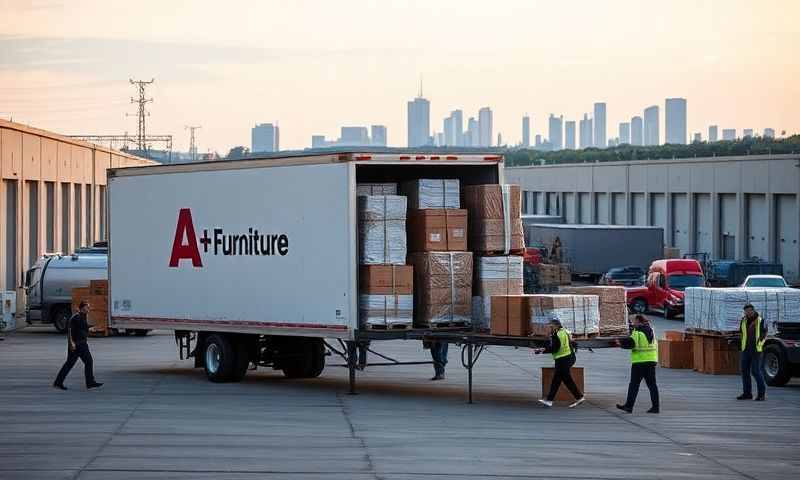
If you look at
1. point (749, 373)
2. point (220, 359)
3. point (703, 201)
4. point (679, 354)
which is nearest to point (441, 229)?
point (220, 359)

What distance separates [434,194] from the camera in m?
25.6

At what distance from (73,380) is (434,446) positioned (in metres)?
12.0

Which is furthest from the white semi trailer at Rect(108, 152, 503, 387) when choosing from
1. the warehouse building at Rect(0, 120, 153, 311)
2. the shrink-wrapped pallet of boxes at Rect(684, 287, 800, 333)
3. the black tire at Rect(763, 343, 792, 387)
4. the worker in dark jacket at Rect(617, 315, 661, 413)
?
the warehouse building at Rect(0, 120, 153, 311)

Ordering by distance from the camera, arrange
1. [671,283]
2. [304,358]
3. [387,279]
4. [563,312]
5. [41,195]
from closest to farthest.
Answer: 1. [563,312]
2. [387,279]
3. [304,358]
4. [671,283]
5. [41,195]

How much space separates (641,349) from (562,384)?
264 cm

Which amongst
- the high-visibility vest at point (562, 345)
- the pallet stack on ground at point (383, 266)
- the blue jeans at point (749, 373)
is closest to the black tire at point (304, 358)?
the pallet stack on ground at point (383, 266)

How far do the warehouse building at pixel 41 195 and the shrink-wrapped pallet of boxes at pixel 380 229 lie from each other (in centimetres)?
Result: 2721

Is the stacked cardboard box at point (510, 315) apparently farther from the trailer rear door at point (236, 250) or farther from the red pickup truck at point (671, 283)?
the red pickup truck at point (671, 283)

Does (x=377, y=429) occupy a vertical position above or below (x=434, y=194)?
below

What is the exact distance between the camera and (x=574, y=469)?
17938 mm

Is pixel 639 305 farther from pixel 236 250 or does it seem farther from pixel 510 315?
pixel 510 315

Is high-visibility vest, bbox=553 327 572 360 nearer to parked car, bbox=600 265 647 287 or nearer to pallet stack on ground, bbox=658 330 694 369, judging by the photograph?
pallet stack on ground, bbox=658 330 694 369

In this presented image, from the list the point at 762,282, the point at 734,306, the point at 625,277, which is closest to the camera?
the point at 734,306

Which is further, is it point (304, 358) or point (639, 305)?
point (639, 305)
